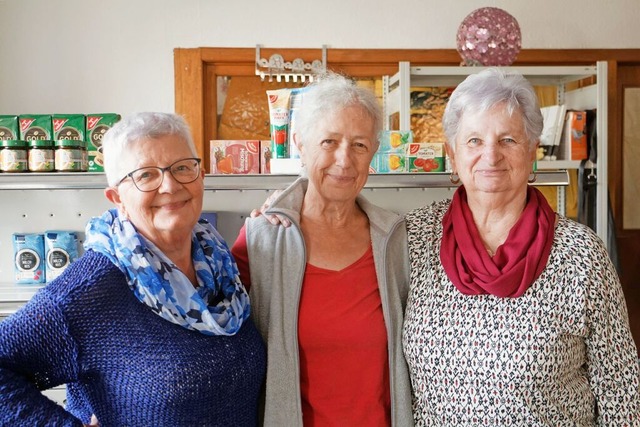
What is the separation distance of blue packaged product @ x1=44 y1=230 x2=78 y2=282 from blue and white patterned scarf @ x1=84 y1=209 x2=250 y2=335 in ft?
3.75

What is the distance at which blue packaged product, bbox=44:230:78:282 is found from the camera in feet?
8.46

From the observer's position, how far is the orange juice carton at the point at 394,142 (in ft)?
7.64

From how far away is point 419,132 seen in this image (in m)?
4.25

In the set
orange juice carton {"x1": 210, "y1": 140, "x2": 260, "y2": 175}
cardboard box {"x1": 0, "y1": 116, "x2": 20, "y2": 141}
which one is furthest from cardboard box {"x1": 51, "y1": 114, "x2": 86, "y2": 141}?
orange juice carton {"x1": 210, "y1": 140, "x2": 260, "y2": 175}

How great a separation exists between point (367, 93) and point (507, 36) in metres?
2.03

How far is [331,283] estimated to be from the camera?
1.76 m

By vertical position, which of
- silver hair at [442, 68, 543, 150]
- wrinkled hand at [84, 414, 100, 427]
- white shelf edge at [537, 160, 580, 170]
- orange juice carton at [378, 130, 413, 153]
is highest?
silver hair at [442, 68, 543, 150]

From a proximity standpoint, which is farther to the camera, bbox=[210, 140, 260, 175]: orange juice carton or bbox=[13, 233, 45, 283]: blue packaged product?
bbox=[13, 233, 45, 283]: blue packaged product

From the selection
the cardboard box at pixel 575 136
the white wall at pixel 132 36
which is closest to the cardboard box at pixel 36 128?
the white wall at pixel 132 36

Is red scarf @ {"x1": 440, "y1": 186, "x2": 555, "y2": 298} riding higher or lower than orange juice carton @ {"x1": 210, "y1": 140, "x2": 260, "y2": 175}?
lower

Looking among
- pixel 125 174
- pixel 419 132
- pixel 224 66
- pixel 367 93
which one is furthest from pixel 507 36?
pixel 125 174

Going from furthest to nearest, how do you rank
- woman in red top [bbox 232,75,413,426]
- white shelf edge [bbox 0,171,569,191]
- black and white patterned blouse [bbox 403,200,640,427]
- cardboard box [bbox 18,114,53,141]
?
cardboard box [bbox 18,114,53,141] → white shelf edge [bbox 0,171,569,191] → woman in red top [bbox 232,75,413,426] → black and white patterned blouse [bbox 403,200,640,427]

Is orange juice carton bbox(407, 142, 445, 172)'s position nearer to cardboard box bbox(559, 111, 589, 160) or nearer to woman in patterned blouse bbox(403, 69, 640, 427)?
woman in patterned blouse bbox(403, 69, 640, 427)

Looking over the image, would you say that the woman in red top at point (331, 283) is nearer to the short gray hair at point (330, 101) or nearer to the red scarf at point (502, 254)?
the short gray hair at point (330, 101)
